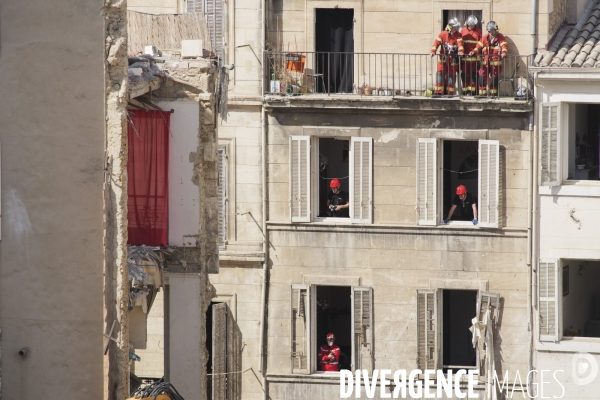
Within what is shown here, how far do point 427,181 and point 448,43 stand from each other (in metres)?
2.99

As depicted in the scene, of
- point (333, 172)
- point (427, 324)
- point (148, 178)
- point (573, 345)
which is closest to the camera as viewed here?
point (148, 178)

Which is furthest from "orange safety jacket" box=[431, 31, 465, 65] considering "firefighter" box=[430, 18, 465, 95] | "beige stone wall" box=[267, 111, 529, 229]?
"beige stone wall" box=[267, 111, 529, 229]

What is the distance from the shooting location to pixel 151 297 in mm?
22047

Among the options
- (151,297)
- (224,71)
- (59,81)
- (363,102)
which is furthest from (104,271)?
(363,102)

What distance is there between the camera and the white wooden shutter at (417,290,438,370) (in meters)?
32.2

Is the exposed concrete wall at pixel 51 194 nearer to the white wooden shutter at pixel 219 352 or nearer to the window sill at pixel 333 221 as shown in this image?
the white wooden shutter at pixel 219 352

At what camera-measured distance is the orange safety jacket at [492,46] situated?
105 feet

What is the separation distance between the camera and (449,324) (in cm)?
3316

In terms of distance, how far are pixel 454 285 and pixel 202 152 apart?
1111 centimetres

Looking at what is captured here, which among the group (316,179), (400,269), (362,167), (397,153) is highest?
(397,153)

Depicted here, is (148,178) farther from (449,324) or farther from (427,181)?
(449,324)

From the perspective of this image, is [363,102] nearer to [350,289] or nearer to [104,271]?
[350,289]

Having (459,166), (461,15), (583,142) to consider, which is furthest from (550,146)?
(461,15)

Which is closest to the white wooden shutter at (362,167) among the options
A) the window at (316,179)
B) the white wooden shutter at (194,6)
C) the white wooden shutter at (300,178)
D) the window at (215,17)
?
the window at (316,179)
